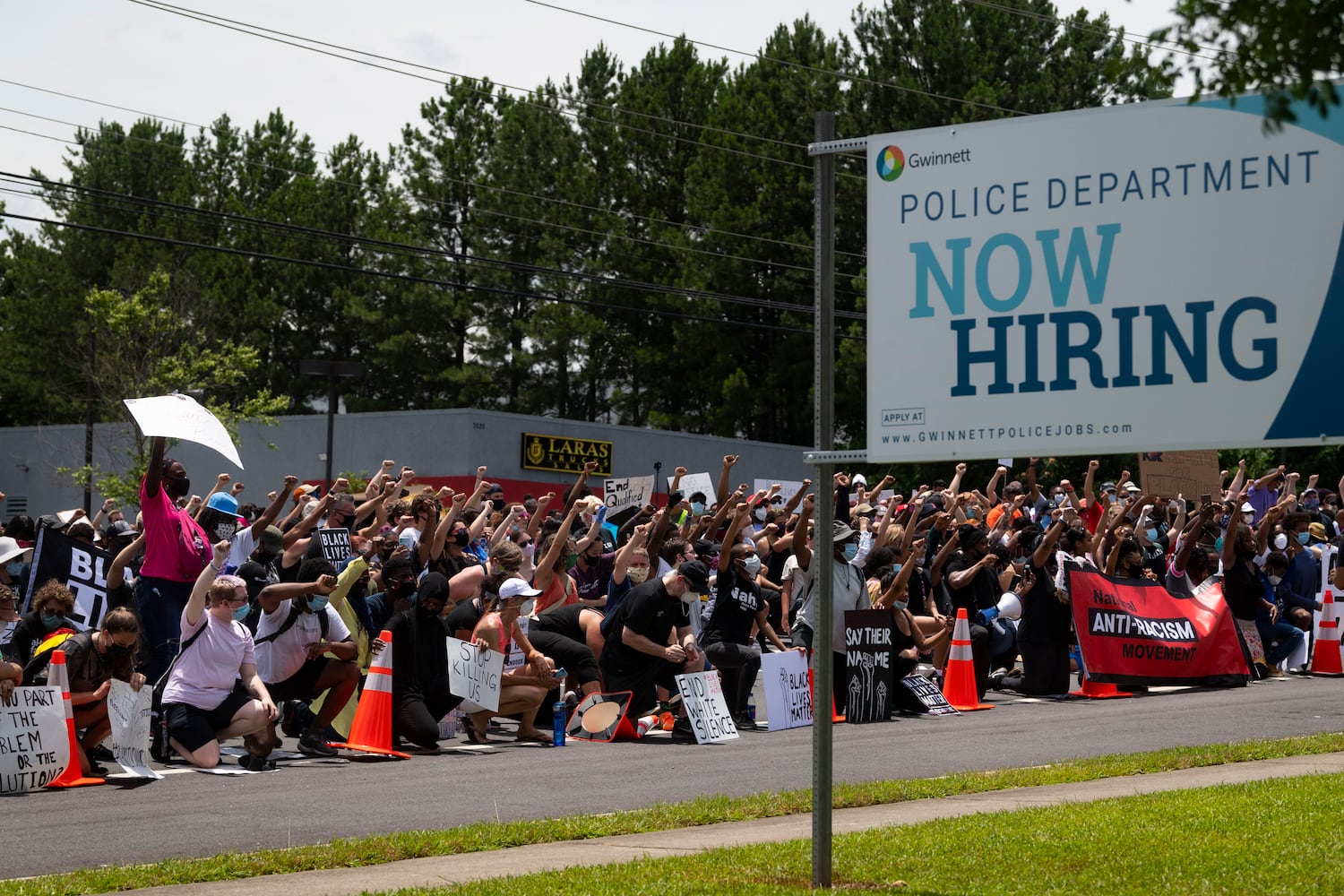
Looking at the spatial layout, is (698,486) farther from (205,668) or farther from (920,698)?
(205,668)

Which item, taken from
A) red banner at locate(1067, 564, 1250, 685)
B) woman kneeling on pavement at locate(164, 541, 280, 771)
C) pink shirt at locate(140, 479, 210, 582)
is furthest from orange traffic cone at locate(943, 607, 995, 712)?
pink shirt at locate(140, 479, 210, 582)

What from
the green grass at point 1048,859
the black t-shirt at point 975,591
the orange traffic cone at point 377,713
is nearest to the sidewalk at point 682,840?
the green grass at point 1048,859

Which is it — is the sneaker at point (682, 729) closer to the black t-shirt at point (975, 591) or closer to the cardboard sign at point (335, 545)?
the cardboard sign at point (335, 545)

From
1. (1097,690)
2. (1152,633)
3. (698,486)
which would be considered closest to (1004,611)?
(1097,690)

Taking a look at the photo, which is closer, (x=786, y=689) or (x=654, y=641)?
(x=654, y=641)

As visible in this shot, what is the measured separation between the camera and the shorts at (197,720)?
1279 centimetres

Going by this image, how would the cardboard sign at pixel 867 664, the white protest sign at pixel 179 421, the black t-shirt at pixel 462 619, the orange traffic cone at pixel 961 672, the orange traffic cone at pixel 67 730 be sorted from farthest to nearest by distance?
the orange traffic cone at pixel 961 672 → the cardboard sign at pixel 867 664 → the black t-shirt at pixel 462 619 → the white protest sign at pixel 179 421 → the orange traffic cone at pixel 67 730

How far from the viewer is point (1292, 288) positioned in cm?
693

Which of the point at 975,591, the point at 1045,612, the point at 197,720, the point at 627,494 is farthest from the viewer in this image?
the point at 627,494

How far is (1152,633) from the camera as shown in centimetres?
1956

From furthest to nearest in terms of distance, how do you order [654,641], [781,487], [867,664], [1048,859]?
1. [781,487]
2. [867,664]
3. [654,641]
4. [1048,859]

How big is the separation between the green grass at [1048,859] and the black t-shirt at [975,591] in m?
8.63

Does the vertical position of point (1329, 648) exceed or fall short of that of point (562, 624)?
it falls short

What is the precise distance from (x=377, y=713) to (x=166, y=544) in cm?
222
